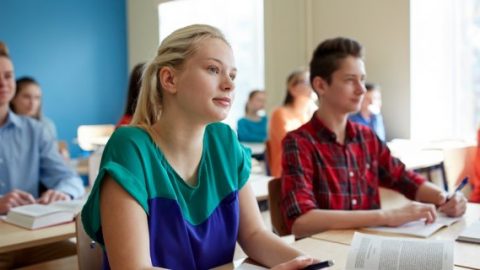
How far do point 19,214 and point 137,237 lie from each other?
863 mm

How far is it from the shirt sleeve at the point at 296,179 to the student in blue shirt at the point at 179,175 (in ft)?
1.11

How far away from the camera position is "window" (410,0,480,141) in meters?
4.41

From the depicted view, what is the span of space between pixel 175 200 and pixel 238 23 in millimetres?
5424

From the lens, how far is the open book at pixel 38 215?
176 cm

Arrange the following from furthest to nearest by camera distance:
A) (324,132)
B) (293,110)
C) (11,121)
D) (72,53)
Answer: (72,53), (293,110), (11,121), (324,132)

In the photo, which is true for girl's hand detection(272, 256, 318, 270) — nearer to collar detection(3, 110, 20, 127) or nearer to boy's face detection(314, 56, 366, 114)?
boy's face detection(314, 56, 366, 114)

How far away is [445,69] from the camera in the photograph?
454 centimetres

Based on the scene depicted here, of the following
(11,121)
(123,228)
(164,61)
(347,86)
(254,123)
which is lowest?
(254,123)

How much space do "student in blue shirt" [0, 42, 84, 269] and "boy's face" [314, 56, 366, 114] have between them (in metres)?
1.18

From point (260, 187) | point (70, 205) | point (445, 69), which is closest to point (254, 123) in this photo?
point (445, 69)

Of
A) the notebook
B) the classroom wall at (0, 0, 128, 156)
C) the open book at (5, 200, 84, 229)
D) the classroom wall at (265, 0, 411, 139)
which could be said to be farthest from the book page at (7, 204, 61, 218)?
the classroom wall at (0, 0, 128, 156)

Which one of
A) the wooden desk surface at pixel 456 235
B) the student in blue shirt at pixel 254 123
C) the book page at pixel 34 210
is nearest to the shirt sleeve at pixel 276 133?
the student in blue shirt at pixel 254 123

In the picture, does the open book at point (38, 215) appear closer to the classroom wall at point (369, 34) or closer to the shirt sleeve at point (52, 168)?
the shirt sleeve at point (52, 168)

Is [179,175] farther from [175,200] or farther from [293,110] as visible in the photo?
[293,110]
